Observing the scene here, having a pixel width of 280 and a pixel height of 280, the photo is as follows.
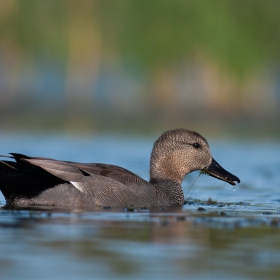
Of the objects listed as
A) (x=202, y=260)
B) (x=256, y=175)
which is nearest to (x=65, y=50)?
(x=256, y=175)

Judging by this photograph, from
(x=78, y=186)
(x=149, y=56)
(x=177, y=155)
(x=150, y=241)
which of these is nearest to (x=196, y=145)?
(x=177, y=155)

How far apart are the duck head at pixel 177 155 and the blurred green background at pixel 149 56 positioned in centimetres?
1336

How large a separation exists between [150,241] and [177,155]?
3231 mm

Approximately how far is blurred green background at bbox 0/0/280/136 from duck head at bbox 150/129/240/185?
13361mm

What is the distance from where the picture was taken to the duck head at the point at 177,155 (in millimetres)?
9828

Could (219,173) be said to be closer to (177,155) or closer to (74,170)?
(177,155)

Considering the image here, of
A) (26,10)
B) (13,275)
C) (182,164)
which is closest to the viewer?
(13,275)

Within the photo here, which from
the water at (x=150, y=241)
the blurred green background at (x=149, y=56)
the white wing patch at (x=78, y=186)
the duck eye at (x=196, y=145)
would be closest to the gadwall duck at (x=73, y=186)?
the white wing patch at (x=78, y=186)

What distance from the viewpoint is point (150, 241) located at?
6695 millimetres

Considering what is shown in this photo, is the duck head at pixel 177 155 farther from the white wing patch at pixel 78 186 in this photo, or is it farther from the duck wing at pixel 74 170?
the white wing patch at pixel 78 186

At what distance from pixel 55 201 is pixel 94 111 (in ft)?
65.1

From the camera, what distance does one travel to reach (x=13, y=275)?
17.8ft

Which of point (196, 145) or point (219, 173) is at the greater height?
point (196, 145)

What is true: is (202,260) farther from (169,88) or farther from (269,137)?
(169,88)
